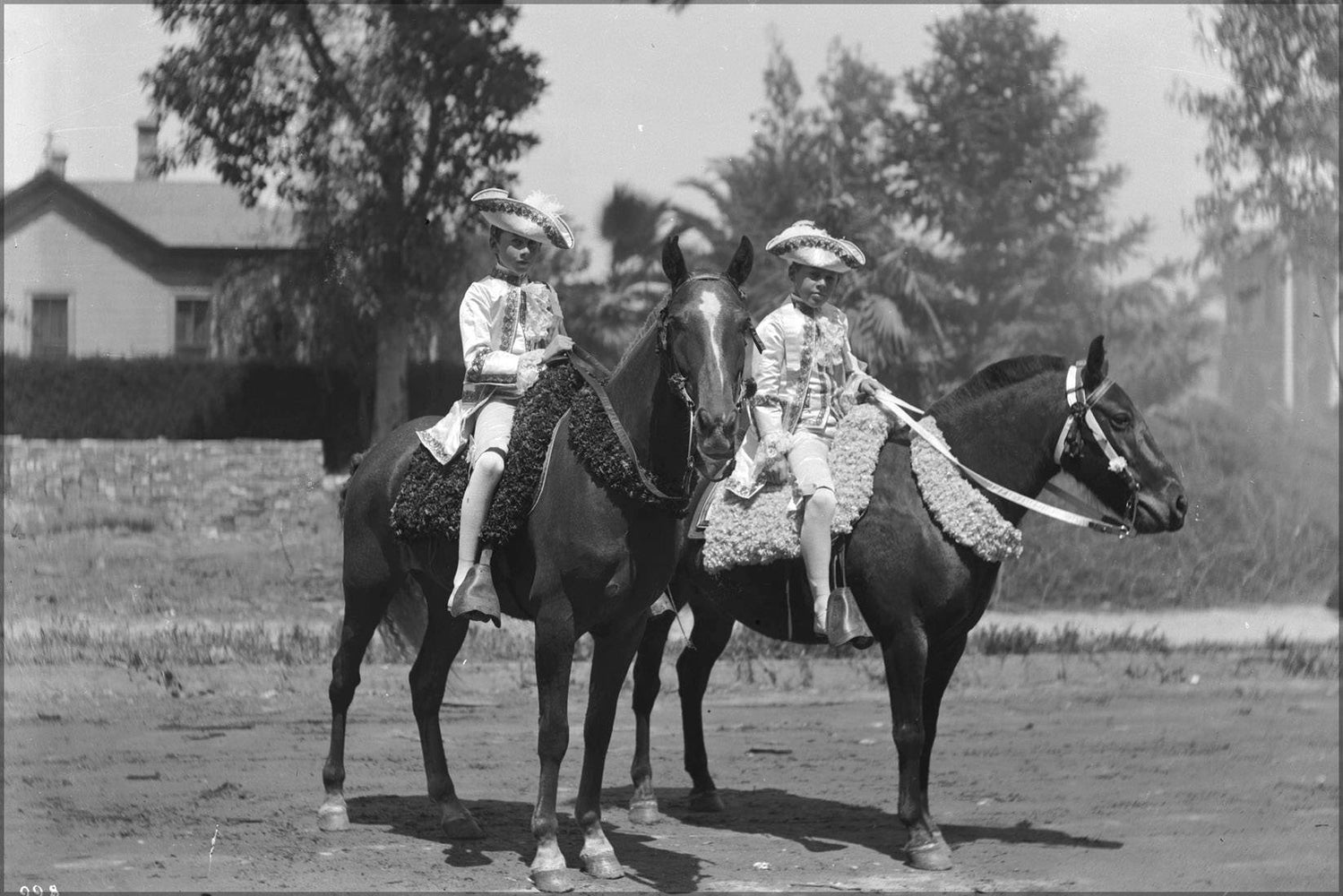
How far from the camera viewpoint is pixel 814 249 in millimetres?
7078

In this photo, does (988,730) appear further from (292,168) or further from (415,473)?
(292,168)

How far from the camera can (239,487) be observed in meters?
15.2

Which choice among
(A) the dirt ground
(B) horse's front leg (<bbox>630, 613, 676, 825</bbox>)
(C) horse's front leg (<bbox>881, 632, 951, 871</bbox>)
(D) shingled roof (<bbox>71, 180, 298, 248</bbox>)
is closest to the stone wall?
(D) shingled roof (<bbox>71, 180, 298, 248</bbox>)

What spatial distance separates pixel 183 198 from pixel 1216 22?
1050cm

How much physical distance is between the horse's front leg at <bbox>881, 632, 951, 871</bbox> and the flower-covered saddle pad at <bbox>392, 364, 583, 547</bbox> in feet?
6.26

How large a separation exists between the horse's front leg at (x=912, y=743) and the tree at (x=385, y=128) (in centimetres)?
811

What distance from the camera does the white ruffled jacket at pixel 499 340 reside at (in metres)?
6.50

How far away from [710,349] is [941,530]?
1.99 meters

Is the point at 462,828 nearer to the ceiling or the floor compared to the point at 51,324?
nearer to the floor

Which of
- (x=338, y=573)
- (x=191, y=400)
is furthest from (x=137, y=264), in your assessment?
(x=338, y=573)

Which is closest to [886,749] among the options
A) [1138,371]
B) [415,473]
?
[415,473]

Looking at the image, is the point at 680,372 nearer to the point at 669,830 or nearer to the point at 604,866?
the point at 604,866

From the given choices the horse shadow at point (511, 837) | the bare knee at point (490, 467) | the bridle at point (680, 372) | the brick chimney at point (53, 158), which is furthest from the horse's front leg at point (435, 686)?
the brick chimney at point (53, 158)

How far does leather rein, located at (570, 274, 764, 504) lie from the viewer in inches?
223
